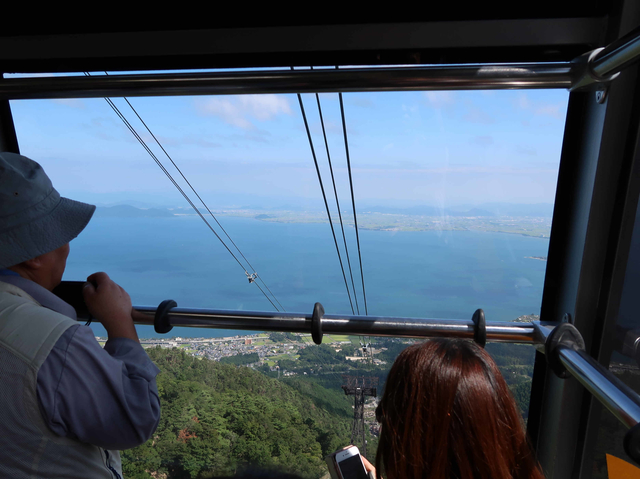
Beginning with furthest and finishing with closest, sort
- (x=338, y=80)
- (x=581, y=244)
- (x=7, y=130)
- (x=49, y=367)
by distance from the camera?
(x=7, y=130) → (x=581, y=244) → (x=338, y=80) → (x=49, y=367)

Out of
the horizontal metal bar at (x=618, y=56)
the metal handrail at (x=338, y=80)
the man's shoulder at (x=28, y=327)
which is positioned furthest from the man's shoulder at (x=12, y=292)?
the horizontal metal bar at (x=618, y=56)

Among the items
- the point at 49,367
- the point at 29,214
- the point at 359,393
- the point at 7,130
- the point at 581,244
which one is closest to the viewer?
the point at 49,367

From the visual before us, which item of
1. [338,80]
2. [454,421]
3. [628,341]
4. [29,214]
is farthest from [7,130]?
[628,341]

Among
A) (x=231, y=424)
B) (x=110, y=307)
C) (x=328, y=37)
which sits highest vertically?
(x=328, y=37)

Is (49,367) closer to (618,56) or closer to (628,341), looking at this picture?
(618,56)

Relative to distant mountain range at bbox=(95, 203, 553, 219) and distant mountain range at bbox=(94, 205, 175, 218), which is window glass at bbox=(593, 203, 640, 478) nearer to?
distant mountain range at bbox=(95, 203, 553, 219)

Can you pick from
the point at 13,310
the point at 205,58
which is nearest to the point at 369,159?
the point at 205,58

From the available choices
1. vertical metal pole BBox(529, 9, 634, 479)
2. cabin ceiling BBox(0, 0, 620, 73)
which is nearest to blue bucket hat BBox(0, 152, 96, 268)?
cabin ceiling BBox(0, 0, 620, 73)

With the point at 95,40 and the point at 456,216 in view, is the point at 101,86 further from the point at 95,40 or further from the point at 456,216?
the point at 456,216
